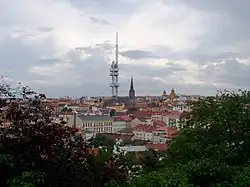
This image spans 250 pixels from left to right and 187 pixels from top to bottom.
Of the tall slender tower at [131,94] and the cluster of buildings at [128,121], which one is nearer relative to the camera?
the cluster of buildings at [128,121]

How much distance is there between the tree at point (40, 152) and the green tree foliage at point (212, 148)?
84cm

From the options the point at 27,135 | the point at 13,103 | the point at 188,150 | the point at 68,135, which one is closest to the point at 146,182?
the point at 68,135

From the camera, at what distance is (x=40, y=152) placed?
6934mm

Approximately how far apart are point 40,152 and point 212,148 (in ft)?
15.0

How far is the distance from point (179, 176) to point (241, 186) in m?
0.99

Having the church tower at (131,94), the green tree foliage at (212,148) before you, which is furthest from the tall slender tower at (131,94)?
the green tree foliage at (212,148)

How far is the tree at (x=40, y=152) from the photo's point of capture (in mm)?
6750

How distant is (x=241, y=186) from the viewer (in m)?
7.36

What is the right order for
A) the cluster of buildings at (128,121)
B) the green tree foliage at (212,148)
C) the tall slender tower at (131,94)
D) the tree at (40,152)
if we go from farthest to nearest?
the tall slender tower at (131,94) < the cluster of buildings at (128,121) < the green tree foliage at (212,148) < the tree at (40,152)

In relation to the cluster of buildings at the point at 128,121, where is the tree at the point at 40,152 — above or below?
above

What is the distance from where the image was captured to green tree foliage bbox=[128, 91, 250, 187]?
7688 millimetres

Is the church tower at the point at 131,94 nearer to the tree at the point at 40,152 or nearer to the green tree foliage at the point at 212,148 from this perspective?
the green tree foliage at the point at 212,148

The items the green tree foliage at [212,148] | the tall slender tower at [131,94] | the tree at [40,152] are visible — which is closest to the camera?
the tree at [40,152]

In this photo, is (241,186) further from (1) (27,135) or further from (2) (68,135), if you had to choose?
(1) (27,135)
